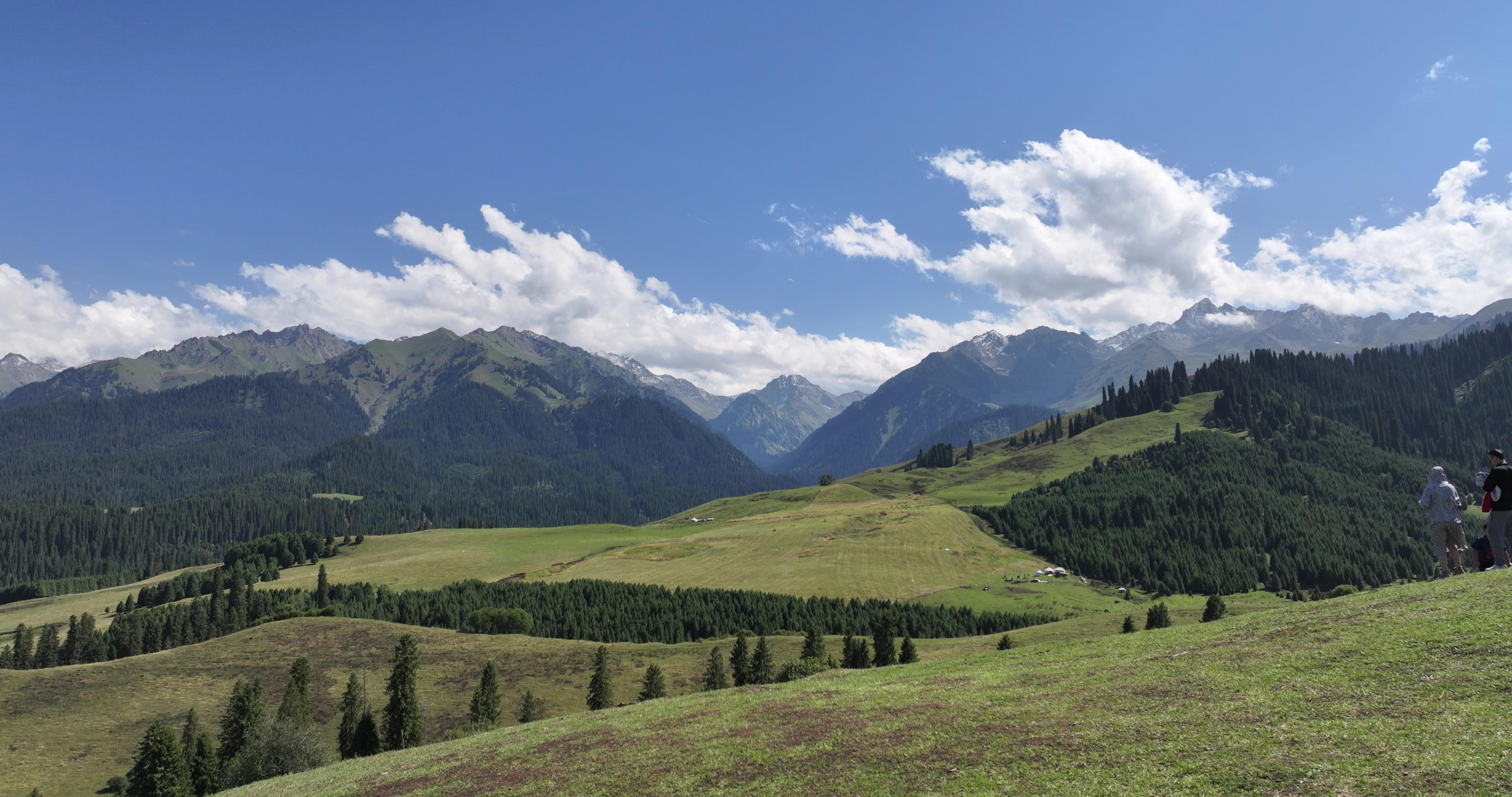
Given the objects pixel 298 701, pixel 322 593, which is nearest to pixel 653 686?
pixel 298 701

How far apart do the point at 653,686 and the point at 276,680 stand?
62.8 m

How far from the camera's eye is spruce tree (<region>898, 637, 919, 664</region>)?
262ft

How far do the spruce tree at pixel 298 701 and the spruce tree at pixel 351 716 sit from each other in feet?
12.8

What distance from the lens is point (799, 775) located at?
25.2 metres

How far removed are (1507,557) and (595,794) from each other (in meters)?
44.0

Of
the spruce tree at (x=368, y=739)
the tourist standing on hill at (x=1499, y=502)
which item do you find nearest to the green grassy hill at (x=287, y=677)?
the spruce tree at (x=368, y=739)

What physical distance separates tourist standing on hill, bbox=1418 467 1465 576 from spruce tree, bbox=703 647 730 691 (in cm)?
6668

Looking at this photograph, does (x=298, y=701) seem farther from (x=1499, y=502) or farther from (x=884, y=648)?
(x=1499, y=502)

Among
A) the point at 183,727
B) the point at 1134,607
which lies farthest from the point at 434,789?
the point at 1134,607

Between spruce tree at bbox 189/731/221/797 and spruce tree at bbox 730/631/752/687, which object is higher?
spruce tree at bbox 730/631/752/687

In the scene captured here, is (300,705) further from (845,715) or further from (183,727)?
(845,715)

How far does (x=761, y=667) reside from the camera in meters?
85.6

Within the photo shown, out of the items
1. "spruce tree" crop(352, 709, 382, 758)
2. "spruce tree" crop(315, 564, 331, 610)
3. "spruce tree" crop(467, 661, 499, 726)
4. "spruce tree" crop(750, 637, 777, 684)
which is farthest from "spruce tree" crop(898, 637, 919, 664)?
"spruce tree" crop(315, 564, 331, 610)

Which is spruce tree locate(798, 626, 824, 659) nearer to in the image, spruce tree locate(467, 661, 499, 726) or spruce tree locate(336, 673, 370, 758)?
spruce tree locate(467, 661, 499, 726)
